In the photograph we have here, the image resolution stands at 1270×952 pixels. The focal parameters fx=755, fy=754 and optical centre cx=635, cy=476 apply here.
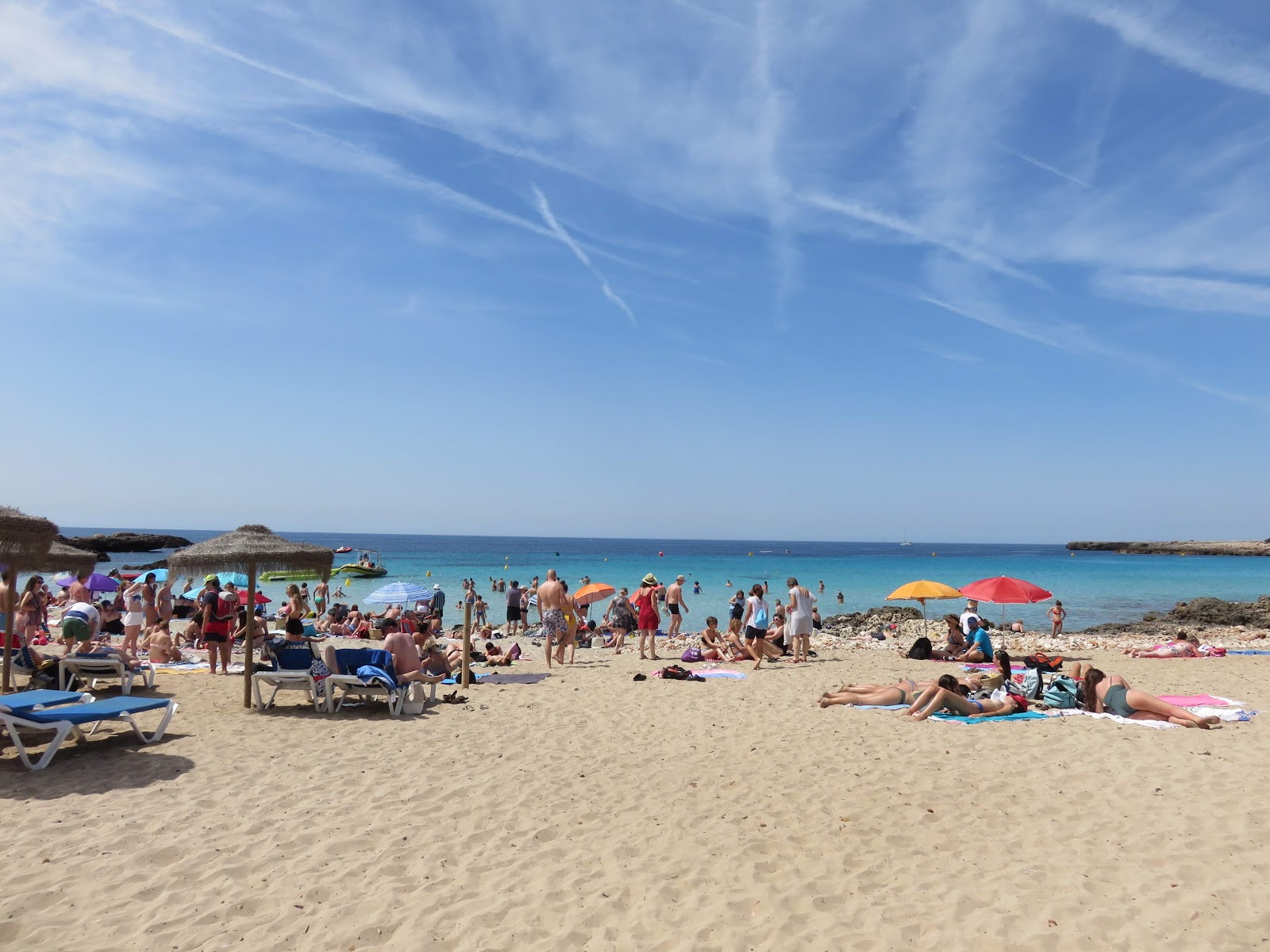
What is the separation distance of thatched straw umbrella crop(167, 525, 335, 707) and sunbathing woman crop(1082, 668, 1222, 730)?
8786 mm

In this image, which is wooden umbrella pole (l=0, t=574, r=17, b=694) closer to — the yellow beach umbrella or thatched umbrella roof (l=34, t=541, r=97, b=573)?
thatched umbrella roof (l=34, t=541, r=97, b=573)

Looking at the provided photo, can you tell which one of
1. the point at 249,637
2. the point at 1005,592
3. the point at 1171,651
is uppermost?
the point at 1005,592

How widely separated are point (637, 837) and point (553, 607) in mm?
7345

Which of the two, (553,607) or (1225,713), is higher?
(553,607)

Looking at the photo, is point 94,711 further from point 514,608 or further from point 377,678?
point 514,608

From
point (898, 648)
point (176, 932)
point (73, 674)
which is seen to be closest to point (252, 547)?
point (73, 674)

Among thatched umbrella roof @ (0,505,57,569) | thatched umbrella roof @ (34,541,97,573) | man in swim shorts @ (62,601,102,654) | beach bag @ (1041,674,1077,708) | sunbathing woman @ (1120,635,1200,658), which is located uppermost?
thatched umbrella roof @ (0,505,57,569)

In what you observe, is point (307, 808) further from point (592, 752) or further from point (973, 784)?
point (973, 784)

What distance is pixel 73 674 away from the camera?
8.16 m

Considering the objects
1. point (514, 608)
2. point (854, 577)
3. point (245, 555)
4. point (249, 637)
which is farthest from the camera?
point (854, 577)

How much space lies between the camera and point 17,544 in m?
7.73

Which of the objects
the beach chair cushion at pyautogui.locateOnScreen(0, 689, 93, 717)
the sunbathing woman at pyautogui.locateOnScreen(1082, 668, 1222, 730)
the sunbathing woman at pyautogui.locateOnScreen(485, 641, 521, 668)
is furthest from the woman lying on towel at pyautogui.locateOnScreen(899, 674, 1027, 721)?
the beach chair cushion at pyautogui.locateOnScreen(0, 689, 93, 717)

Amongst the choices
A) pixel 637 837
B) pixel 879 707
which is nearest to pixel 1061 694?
pixel 879 707

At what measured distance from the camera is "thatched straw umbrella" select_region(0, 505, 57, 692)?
728cm
